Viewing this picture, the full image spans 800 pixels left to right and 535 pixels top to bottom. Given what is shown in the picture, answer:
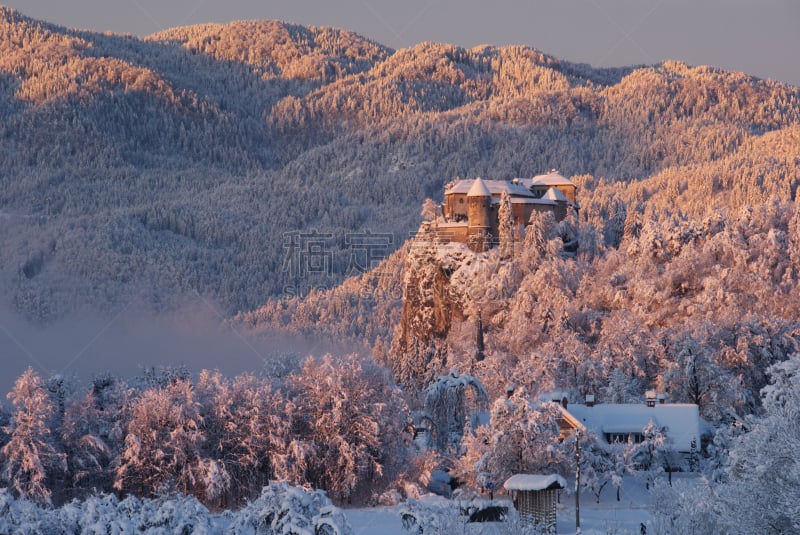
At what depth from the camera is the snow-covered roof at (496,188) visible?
128 metres

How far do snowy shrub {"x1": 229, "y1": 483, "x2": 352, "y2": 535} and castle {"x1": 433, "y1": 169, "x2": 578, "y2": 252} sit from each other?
284 feet

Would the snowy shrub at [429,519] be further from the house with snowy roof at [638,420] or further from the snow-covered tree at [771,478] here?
the house with snowy roof at [638,420]

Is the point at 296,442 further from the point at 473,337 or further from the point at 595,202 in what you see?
the point at 595,202

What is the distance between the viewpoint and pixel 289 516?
129 ft

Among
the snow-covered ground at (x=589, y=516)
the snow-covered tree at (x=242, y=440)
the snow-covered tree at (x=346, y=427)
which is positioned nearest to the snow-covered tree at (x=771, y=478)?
the snow-covered ground at (x=589, y=516)

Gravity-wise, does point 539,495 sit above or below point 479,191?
below

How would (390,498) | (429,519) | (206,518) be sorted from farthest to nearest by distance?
(390,498), (429,519), (206,518)

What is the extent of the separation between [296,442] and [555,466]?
50.7 feet

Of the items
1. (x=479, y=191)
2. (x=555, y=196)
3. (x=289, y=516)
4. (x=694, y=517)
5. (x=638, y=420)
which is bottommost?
(x=638, y=420)

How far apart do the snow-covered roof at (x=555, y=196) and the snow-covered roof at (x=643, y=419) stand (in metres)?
48.3

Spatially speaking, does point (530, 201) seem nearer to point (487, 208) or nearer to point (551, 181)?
point (487, 208)

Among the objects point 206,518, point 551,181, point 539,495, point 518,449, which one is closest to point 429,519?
point 206,518

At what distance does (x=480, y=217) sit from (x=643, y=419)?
49671 millimetres

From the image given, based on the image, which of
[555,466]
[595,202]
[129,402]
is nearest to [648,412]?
[555,466]
